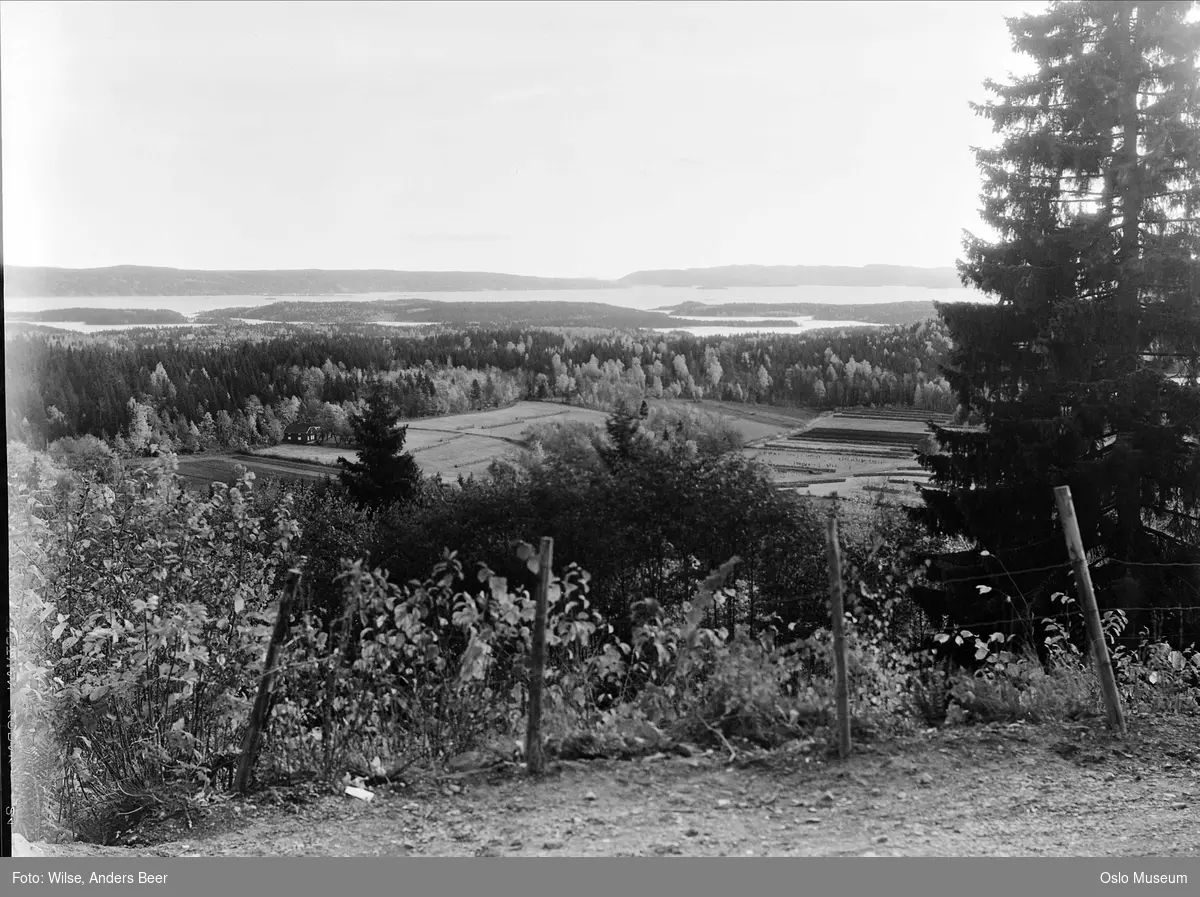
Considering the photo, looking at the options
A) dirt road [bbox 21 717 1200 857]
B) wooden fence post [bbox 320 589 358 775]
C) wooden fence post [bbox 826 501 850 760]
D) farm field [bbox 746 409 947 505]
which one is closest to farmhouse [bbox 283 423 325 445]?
wooden fence post [bbox 320 589 358 775]

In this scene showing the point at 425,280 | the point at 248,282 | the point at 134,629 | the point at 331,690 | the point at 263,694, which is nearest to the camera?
the point at 263,694

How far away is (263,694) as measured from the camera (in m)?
4.00

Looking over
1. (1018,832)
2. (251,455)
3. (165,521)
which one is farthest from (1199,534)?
(165,521)

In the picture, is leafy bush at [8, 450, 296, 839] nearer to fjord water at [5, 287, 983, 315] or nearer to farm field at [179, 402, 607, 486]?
farm field at [179, 402, 607, 486]

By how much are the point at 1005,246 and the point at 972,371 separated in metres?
0.83

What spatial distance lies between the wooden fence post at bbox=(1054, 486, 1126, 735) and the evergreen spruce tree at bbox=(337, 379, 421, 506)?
349 cm

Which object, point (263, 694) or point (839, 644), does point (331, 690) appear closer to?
point (263, 694)

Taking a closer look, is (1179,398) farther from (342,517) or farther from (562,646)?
(342,517)

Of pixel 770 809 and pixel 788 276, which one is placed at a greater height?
pixel 788 276

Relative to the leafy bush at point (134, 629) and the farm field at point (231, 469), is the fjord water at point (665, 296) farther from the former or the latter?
the leafy bush at point (134, 629)

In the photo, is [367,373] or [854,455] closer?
[367,373]

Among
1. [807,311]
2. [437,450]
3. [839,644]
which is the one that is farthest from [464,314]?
[839,644]

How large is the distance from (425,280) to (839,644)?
3340 mm

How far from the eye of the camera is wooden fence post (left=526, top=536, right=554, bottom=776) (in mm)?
4051
